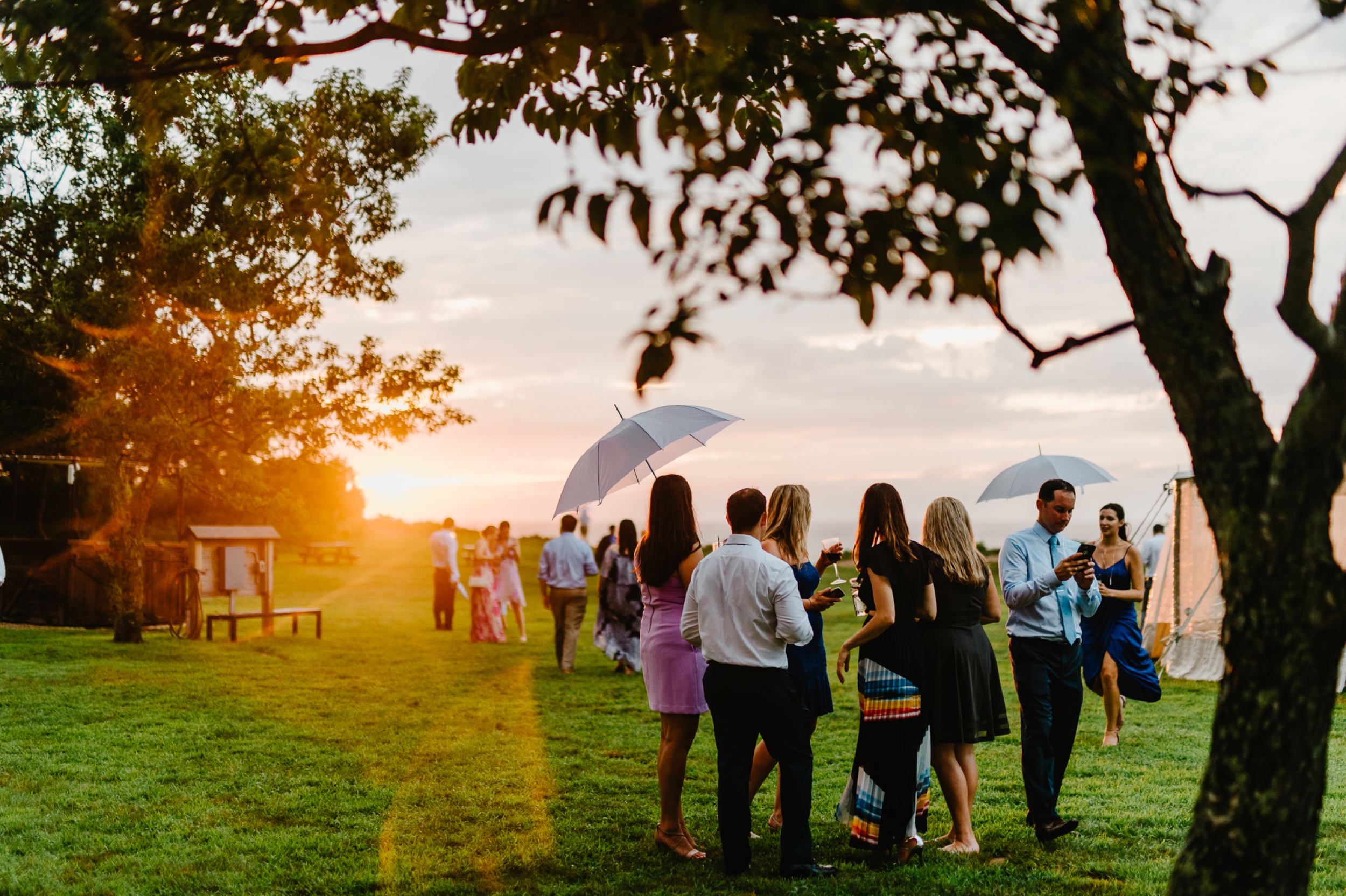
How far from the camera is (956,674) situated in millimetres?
6000

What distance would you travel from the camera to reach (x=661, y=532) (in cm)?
610

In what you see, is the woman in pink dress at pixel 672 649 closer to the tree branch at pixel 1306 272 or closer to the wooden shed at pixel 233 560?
the tree branch at pixel 1306 272

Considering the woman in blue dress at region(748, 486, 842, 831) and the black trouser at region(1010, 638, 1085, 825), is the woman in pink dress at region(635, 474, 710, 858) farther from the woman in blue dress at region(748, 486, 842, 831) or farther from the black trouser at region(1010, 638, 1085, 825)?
the black trouser at region(1010, 638, 1085, 825)

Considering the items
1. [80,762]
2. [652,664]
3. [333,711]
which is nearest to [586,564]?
[333,711]

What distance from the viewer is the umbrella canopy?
9.68 m

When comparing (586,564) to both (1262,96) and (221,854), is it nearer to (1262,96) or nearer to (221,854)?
(221,854)

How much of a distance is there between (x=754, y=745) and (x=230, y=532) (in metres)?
17.8

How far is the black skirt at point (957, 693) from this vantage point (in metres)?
5.96

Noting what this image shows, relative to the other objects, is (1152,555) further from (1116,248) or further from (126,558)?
(126,558)

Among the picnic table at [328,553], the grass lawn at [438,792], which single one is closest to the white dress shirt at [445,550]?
the grass lawn at [438,792]

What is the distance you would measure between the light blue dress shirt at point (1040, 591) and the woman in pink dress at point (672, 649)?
1.90 m

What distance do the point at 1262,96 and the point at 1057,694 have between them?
143 inches

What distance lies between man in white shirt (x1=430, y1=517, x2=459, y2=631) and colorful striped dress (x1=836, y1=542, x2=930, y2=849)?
15635mm

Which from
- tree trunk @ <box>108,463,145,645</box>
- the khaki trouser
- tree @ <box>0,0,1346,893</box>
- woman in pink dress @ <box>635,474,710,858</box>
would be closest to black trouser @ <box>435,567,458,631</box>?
tree trunk @ <box>108,463,145,645</box>
